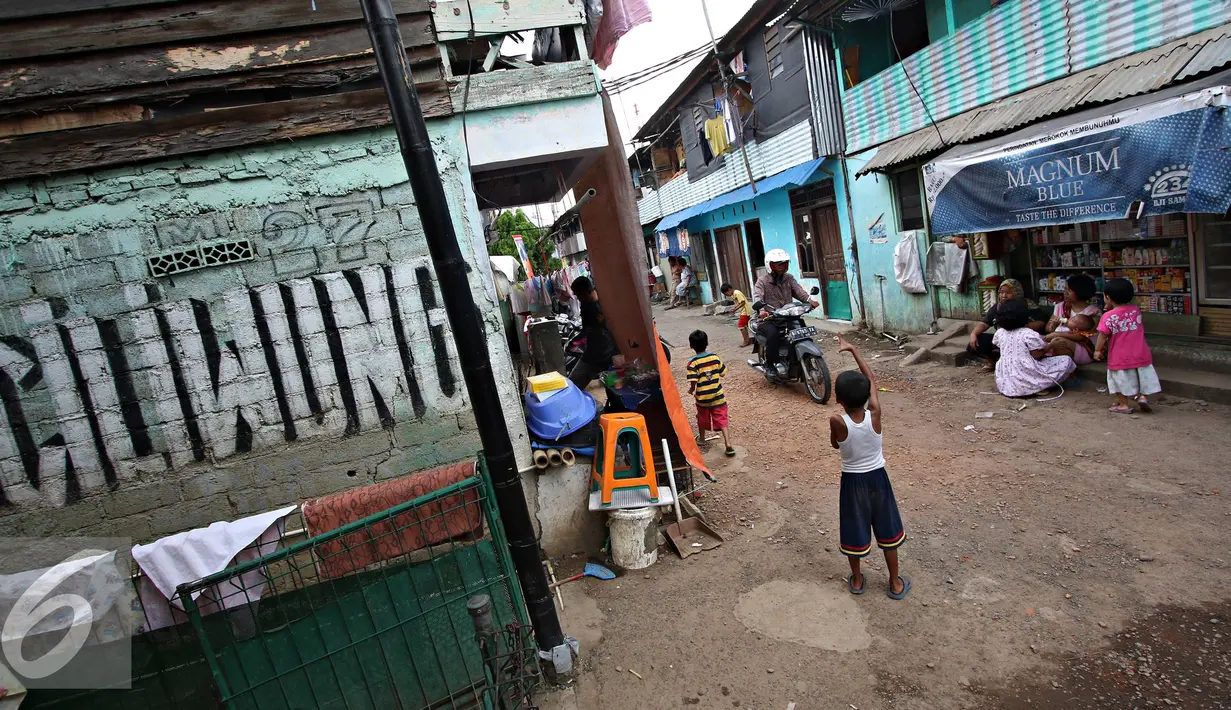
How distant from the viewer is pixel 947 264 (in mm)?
8680

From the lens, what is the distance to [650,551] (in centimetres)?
437

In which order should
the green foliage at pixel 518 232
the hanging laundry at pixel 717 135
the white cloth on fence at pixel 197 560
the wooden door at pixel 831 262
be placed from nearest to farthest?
the white cloth on fence at pixel 197 560
the wooden door at pixel 831 262
the hanging laundry at pixel 717 135
the green foliage at pixel 518 232

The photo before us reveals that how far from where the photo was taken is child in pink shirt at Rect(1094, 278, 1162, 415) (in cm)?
541

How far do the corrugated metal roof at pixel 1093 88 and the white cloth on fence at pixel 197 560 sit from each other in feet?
25.3

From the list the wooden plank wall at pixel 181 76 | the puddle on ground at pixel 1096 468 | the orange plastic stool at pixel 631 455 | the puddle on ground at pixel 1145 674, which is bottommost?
the puddle on ground at pixel 1145 674

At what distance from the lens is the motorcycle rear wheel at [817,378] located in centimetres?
713

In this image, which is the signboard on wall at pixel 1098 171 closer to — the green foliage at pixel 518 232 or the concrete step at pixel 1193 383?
the concrete step at pixel 1193 383

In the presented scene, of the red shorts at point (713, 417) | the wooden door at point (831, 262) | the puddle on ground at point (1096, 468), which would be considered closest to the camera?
the puddle on ground at point (1096, 468)

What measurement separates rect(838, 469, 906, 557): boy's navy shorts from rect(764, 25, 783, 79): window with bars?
35.0 feet

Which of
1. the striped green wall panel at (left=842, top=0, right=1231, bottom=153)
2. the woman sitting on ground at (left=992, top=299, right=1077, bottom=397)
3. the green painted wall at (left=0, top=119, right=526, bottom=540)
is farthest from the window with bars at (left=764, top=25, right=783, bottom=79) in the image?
the green painted wall at (left=0, top=119, right=526, bottom=540)

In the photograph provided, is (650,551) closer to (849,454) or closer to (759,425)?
(849,454)

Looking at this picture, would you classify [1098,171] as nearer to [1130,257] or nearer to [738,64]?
[1130,257]

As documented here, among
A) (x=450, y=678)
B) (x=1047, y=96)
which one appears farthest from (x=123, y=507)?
(x=1047, y=96)

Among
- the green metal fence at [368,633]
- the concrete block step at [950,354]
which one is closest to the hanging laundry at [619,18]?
the green metal fence at [368,633]
